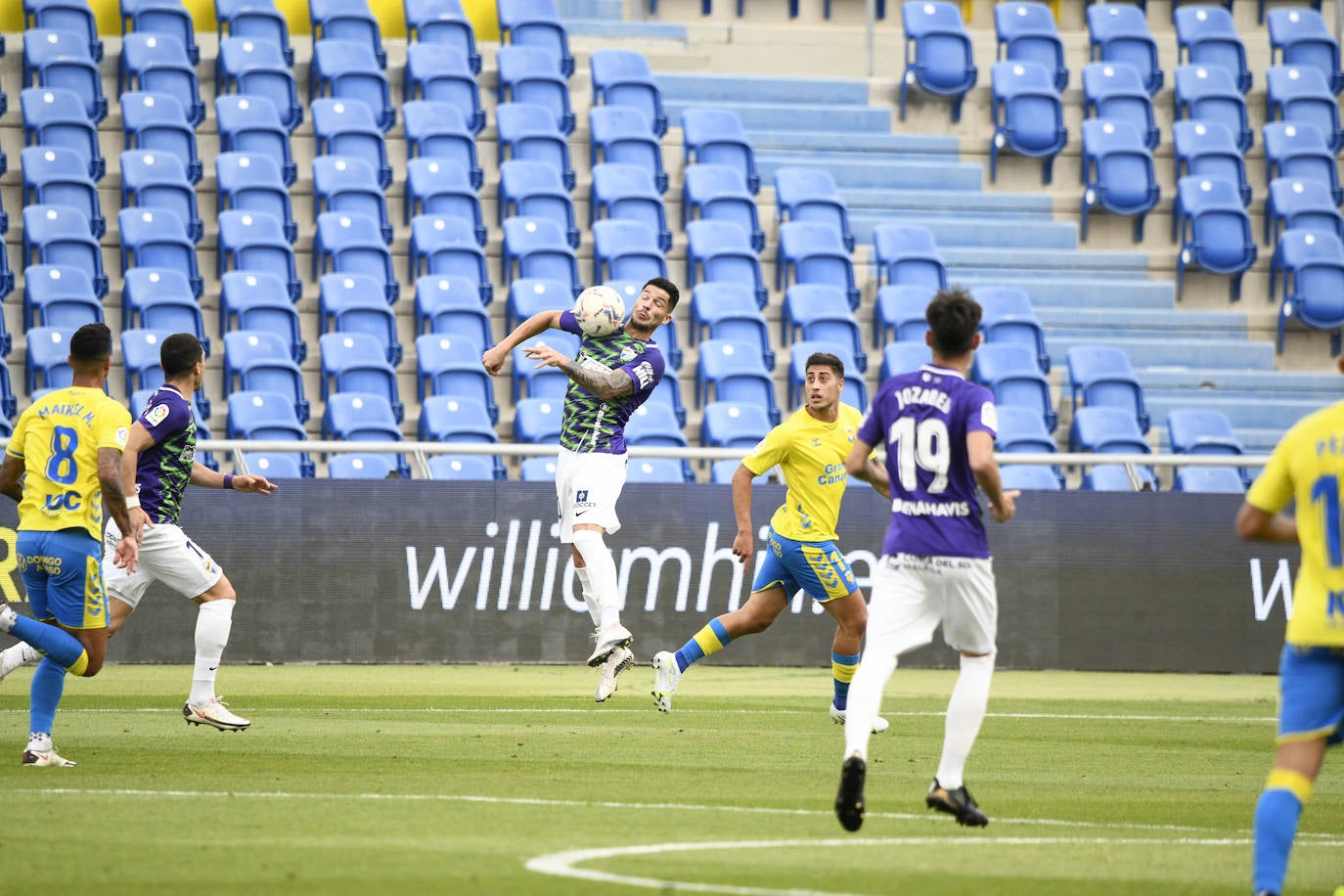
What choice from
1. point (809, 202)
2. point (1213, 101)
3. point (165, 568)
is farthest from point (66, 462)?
point (1213, 101)

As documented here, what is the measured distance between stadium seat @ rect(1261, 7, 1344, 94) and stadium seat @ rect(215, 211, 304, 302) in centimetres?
1448

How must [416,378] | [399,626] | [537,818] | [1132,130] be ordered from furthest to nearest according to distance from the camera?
[1132,130]
[416,378]
[399,626]
[537,818]

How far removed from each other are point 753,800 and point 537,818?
4.22 feet

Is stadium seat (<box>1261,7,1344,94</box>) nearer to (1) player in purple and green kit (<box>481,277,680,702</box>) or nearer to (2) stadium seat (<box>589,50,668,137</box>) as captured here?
(2) stadium seat (<box>589,50,668,137</box>)

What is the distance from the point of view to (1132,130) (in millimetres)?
24078

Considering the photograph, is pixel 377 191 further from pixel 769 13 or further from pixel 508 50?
pixel 769 13

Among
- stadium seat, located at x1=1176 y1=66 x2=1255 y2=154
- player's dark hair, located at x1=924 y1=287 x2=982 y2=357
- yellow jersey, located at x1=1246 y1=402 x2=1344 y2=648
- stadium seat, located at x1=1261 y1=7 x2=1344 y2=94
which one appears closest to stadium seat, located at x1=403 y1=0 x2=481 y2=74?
stadium seat, located at x1=1176 y1=66 x2=1255 y2=154

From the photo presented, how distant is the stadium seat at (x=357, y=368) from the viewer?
19547 mm

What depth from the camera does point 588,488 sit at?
1173 centimetres

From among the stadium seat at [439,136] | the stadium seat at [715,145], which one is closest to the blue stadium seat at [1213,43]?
the stadium seat at [715,145]

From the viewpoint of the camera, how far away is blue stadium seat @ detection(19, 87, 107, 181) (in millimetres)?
21094

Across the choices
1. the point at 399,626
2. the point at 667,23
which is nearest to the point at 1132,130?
the point at 667,23

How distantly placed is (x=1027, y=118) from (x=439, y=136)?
26.2ft

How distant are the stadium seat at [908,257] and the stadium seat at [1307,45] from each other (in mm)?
6919
